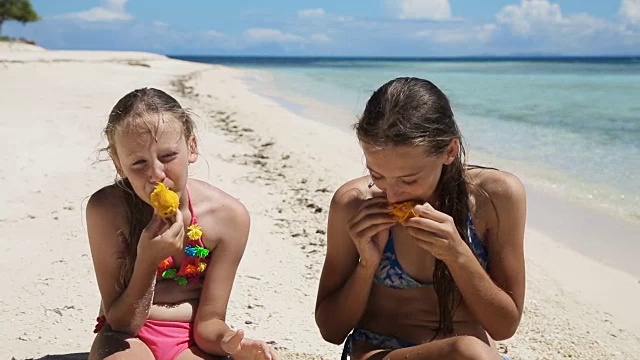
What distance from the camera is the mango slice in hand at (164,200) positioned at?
2582 millimetres

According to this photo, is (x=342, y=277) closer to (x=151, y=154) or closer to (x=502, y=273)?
(x=502, y=273)

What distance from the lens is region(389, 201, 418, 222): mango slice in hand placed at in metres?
2.49

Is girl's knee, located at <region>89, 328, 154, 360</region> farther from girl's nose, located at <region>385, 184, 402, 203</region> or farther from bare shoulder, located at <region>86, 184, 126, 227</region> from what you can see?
girl's nose, located at <region>385, 184, 402, 203</region>

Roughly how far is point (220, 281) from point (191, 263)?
0.47ft

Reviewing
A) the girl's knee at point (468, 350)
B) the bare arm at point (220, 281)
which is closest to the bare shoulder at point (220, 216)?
the bare arm at point (220, 281)

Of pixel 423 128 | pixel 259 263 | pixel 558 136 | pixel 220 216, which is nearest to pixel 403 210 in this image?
pixel 423 128

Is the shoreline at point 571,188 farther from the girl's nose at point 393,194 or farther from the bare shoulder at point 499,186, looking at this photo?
the girl's nose at point 393,194

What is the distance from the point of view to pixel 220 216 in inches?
117

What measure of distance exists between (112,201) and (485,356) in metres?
1.56

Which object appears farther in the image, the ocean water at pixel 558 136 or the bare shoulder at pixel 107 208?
the ocean water at pixel 558 136

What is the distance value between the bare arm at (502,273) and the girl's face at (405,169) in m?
0.28

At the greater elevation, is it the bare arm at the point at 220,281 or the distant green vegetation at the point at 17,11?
the bare arm at the point at 220,281

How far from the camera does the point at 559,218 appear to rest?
6504 millimetres

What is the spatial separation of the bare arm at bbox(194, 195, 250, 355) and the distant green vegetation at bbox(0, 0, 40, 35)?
200 ft
